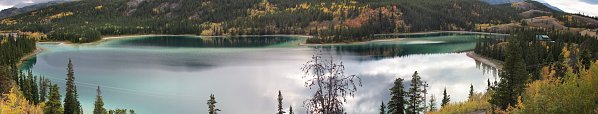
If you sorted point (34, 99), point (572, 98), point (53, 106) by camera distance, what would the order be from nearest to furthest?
1. point (572, 98)
2. point (53, 106)
3. point (34, 99)

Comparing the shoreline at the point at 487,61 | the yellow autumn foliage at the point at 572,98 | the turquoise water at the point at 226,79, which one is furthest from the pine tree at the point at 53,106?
the shoreline at the point at 487,61

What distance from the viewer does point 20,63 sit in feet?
335

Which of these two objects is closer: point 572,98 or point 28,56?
point 572,98

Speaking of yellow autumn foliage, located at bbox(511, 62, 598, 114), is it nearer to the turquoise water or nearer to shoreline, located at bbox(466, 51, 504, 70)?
the turquoise water

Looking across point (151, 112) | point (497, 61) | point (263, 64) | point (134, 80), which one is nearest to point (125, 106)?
point (151, 112)

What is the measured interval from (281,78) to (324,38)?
94194 millimetres

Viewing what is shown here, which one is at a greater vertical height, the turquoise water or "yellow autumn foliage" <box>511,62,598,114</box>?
"yellow autumn foliage" <box>511,62,598,114</box>

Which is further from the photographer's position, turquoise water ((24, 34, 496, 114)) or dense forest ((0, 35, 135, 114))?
turquoise water ((24, 34, 496, 114))

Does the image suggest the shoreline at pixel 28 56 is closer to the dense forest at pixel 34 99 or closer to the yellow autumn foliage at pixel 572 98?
the dense forest at pixel 34 99

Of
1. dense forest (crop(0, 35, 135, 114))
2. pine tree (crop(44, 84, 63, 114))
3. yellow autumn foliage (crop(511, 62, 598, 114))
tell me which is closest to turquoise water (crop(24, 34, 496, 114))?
dense forest (crop(0, 35, 135, 114))

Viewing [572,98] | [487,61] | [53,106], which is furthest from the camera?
[487,61]

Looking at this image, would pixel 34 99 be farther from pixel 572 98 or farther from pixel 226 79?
pixel 572 98

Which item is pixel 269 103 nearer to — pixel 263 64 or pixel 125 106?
pixel 125 106

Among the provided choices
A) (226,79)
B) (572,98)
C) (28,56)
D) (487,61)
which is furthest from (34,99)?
(487,61)
